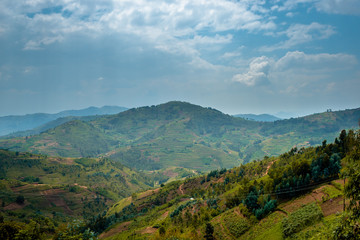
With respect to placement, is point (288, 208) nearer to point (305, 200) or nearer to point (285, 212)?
point (285, 212)

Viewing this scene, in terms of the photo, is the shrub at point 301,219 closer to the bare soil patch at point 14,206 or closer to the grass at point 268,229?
the grass at point 268,229

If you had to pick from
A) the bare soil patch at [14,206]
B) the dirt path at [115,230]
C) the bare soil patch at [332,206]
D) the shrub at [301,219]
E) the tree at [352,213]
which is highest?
the tree at [352,213]

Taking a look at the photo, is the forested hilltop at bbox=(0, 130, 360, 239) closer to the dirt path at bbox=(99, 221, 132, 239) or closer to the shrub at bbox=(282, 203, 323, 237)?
A: the shrub at bbox=(282, 203, 323, 237)

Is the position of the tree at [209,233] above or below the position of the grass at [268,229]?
below

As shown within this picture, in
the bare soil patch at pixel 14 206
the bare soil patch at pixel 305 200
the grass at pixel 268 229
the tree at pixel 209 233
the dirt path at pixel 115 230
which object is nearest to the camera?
the grass at pixel 268 229

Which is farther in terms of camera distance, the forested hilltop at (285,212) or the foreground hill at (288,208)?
the foreground hill at (288,208)

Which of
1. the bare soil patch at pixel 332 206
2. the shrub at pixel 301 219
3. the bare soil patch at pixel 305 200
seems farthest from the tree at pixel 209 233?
the bare soil patch at pixel 332 206

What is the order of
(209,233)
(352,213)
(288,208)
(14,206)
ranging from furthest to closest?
(14,206)
(209,233)
(288,208)
(352,213)

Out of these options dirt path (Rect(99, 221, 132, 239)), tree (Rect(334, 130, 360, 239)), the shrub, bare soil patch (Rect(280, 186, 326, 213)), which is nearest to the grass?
the shrub

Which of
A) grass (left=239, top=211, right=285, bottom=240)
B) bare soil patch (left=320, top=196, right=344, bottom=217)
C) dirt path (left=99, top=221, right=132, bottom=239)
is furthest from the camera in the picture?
dirt path (left=99, top=221, right=132, bottom=239)

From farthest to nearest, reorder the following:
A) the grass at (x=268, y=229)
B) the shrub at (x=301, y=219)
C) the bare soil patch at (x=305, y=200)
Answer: the bare soil patch at (x=305, y=200) < the grass at (x=268, y=229) < the shrub at (x=301, y=219)

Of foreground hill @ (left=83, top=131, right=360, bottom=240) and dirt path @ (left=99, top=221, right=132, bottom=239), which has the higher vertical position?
foreground hill @ (left=83, top=131, right=360, bottom=240)

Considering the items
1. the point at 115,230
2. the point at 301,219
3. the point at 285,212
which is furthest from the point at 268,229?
the point at 115,230

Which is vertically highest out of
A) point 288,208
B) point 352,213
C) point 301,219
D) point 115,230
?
point 352,213
